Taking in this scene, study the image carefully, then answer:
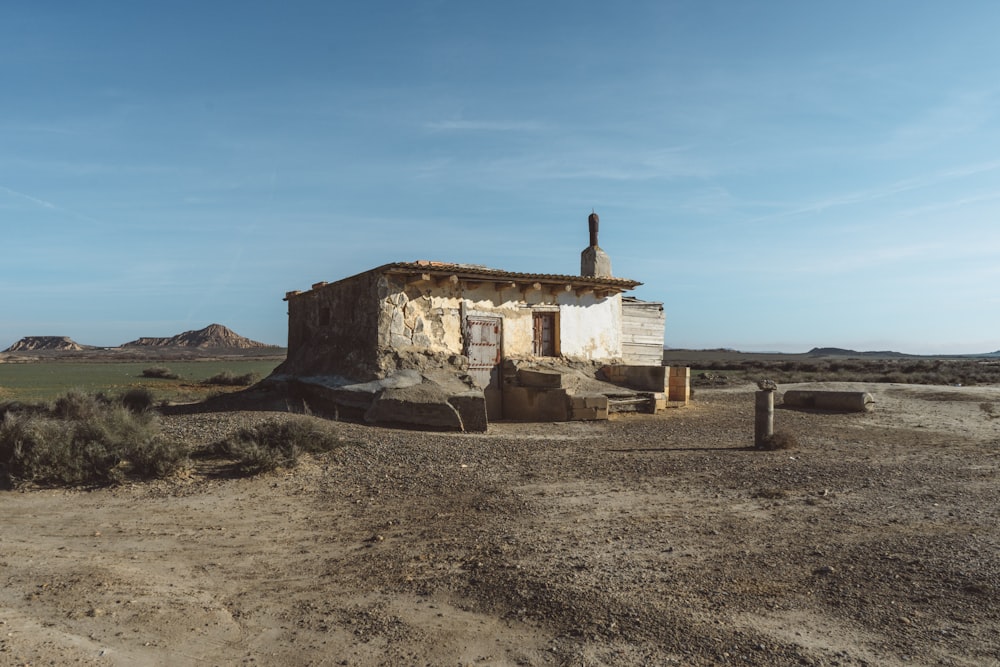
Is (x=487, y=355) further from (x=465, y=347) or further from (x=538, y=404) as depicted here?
(x=538, y=404)

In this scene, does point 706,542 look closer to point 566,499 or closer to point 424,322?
point 566,499

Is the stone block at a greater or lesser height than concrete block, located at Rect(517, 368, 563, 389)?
lesser

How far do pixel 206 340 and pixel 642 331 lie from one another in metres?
106

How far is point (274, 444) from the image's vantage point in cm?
913

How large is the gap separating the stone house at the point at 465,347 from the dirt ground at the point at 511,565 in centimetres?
363

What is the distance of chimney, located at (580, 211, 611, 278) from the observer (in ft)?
67.3

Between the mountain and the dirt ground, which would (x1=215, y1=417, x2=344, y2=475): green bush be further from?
the mountain

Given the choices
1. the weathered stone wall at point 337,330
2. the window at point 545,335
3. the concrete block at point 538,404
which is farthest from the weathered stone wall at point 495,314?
the concrete block at point 538,404

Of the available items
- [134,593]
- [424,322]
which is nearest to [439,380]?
[424,322]

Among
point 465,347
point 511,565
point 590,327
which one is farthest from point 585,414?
point 511,565

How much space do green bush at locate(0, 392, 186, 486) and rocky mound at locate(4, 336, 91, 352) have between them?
11078 cm

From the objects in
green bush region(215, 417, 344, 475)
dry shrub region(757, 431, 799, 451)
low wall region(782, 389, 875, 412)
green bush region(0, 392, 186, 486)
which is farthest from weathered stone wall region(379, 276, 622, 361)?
dry shrub region(757, 431, 799, 451)

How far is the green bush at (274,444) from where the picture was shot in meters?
8.49

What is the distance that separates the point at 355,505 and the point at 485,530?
1.72 m
